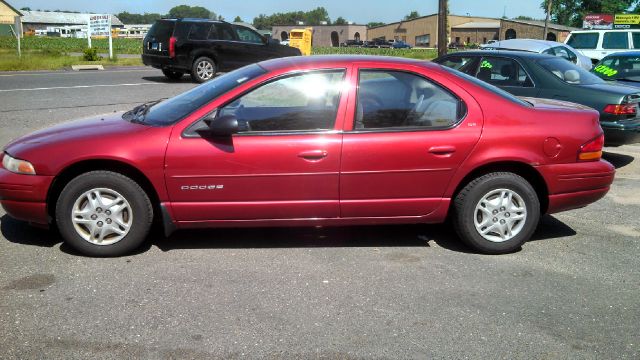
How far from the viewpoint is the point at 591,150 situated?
15.7ft

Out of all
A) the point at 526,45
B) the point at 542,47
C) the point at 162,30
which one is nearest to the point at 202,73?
the point at 162,30

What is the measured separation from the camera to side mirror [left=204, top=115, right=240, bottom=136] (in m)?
4.23

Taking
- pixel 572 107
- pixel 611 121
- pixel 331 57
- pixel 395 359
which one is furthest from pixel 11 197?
pixel 611 121

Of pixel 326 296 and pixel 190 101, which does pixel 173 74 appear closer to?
pixel 190 101

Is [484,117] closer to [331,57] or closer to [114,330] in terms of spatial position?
[331,57]

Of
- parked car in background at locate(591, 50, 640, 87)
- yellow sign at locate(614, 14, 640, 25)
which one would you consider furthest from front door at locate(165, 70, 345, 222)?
yellow sign at locate(614, 14, 640, 25)

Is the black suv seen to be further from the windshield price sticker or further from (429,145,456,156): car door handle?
(429,145,456,156): car door handle

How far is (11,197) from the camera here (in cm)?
442

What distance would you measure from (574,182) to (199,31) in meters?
14.0

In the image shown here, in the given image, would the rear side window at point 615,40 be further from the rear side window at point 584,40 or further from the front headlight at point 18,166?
the front headlight at point 18,166

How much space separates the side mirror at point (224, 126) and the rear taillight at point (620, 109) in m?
5.39

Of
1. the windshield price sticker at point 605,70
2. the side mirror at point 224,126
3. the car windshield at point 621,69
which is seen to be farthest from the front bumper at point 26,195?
the windshield price sticker at point 605,70

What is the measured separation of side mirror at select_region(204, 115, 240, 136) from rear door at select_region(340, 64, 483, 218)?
0.82 metres

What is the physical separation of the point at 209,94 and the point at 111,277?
1554mm
